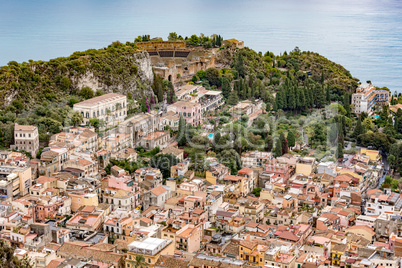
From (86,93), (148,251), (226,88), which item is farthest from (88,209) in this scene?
(226,88)

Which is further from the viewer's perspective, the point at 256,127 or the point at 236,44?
the point at 236,44

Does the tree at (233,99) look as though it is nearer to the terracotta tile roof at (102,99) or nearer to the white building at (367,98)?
the terracotta tile roof at (102,99)

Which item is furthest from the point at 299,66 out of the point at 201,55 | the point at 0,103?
the point at 0,103

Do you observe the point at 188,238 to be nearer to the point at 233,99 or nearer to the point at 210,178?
the point at 210,178

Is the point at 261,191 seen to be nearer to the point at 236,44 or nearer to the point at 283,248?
the point at 283,248

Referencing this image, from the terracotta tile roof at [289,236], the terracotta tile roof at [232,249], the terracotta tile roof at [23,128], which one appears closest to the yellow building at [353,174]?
the terracotta tile roof at [289,236]

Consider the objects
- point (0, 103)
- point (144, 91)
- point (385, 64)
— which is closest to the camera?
point (0, 103)
